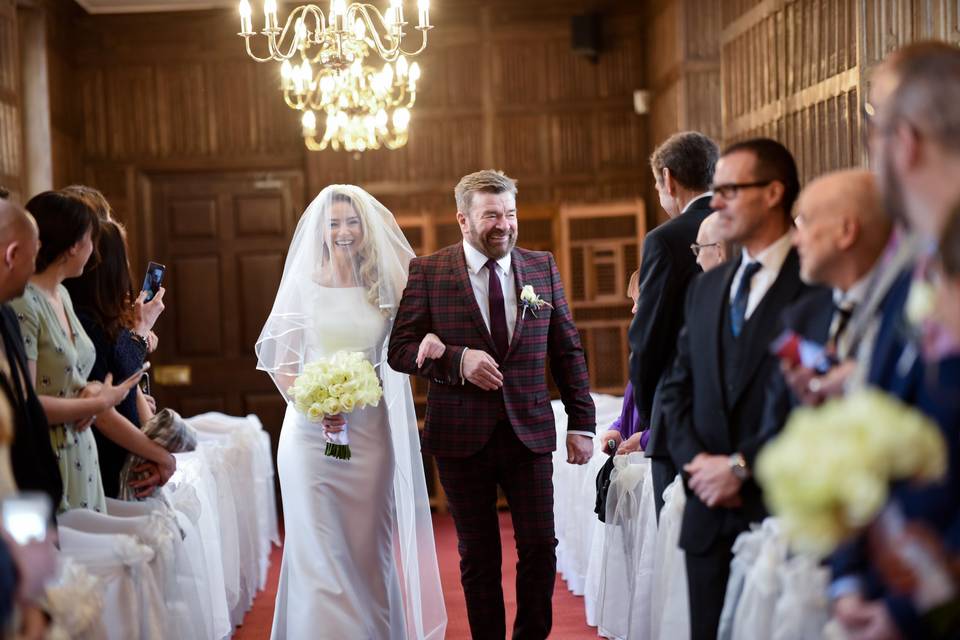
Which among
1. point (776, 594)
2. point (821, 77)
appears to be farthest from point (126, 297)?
point (821, 77)

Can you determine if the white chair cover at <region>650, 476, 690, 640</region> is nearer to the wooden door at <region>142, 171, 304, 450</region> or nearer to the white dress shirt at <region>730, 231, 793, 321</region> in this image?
the white dress shirt at <region>730, 231, 793, 321</region>

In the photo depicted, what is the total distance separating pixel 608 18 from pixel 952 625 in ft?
25.9

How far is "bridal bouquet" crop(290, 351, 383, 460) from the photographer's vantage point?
4.48 m

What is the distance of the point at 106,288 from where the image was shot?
13.5 ft

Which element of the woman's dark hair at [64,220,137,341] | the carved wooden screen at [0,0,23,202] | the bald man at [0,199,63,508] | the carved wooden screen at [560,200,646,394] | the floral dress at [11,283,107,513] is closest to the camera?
the bald man at [0,199,63,508]

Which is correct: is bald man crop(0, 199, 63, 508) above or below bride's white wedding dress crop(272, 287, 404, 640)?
above

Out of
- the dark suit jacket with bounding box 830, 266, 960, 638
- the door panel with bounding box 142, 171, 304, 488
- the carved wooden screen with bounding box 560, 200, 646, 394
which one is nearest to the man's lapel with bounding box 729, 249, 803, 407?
the dark suit jacket with bounding box 830, 266, 960, 638

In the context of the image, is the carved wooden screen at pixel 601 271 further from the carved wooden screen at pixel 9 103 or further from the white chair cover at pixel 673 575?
the white chair cover at pixel 673 575

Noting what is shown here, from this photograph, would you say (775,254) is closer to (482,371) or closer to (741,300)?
(741,300)

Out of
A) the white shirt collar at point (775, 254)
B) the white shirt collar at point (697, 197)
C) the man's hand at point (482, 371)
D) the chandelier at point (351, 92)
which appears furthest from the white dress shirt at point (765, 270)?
the chandelier at point (351, 92)

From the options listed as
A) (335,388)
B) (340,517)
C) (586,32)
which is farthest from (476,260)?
(586,32)

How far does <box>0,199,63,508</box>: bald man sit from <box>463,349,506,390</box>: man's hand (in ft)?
5.49

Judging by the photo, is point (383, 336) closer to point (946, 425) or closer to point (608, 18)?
point (946, 425)

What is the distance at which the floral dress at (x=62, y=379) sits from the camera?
3.41 meters
